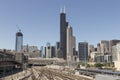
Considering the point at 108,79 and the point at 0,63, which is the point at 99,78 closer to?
the point at 108,79

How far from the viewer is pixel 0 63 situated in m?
130

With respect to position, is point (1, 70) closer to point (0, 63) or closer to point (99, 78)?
point (0, 63)

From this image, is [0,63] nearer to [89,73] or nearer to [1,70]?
[1,70]

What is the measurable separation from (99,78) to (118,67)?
131 m

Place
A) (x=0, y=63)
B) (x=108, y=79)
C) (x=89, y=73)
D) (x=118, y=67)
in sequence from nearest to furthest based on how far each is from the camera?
1. (x=108, y=79)
2. (x=0, y=63)
3. (x=89, y=73)
4. (x=118, y=67)

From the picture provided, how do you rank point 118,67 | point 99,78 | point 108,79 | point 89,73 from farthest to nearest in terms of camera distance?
point 118,67
point 89,73
point 99,78
point 108,79

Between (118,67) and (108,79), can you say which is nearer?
(108,79)

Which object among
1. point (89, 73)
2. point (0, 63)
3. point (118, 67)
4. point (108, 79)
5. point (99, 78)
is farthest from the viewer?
point (118, 67)

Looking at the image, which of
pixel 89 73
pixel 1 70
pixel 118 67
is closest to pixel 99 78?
pixel 89 73

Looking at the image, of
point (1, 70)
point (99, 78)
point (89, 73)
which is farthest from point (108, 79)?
point (1, 70)

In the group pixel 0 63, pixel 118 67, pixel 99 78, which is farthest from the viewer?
pixel 118 67

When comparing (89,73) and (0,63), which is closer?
(0,63)

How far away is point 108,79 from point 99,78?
5949 mm

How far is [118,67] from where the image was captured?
185250 millimetres
